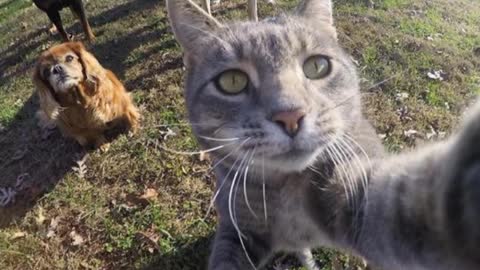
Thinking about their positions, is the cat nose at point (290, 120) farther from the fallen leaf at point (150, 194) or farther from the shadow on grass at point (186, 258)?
the fallen leaf at point (150, 194)

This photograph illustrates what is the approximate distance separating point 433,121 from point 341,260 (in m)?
2.03

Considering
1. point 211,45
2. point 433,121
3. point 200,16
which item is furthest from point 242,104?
point 433,121

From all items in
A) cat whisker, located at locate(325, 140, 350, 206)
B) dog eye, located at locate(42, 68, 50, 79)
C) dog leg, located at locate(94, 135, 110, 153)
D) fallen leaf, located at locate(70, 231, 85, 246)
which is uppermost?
cat whisker, located at locate(325, 140, 350, 206)

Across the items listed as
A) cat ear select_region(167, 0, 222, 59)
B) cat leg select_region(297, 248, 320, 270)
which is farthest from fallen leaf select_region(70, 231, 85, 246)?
cat ear select_region(167, 0, 222, 59)

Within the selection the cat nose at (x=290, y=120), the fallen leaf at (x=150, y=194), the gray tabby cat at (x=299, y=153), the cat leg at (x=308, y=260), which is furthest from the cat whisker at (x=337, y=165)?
the fallen leaf at (x=150, y=194)

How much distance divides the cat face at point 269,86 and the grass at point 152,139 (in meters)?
0.36

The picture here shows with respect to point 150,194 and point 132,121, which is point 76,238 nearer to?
point 150,194

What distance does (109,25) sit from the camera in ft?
24.0

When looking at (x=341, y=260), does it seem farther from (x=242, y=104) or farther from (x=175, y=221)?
(x=242, y=104)

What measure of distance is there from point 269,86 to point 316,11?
0.80 metres

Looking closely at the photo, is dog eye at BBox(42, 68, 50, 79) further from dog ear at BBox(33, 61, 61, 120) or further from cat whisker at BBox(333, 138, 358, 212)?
cat whisker at BBox(333, 138, 358, 212)

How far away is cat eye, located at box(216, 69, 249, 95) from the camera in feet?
6.67

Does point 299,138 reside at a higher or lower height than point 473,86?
higher

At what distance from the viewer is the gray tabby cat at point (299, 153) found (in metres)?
1.49
